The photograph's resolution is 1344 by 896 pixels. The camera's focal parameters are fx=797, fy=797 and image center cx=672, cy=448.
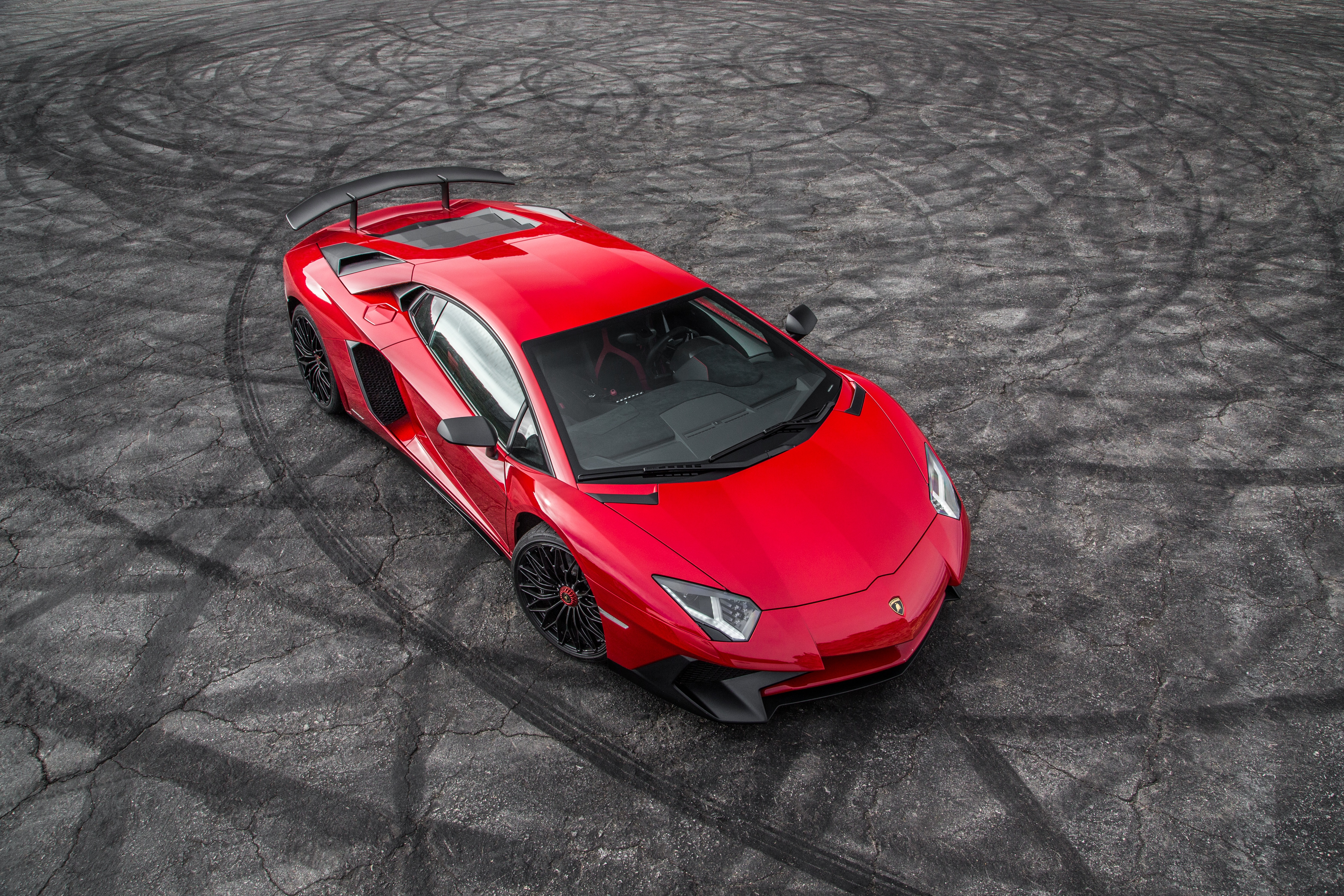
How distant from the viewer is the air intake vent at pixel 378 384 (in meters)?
4.15

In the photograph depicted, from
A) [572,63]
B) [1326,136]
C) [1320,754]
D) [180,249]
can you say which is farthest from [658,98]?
[1320,754]

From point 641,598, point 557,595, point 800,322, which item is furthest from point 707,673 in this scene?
point 800,322

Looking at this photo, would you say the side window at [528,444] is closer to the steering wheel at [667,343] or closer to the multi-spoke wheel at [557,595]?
the multi-spoke wheel at [557,595]

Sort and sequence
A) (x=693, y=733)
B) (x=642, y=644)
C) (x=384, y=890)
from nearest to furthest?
(x=384, y=890)
(x=642, y=644)
(x=693, y=733)

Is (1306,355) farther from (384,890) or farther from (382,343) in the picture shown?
(384,890)

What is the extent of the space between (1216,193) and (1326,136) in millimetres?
2610

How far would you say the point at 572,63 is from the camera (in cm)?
1225

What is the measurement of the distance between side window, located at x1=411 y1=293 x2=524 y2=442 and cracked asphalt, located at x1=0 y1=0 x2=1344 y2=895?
86 cm

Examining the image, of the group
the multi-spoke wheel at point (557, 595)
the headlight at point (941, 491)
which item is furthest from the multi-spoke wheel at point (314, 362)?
the headlight at point (941, 491)

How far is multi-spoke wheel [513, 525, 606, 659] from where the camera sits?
3.18 metres

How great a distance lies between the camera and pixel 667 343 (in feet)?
12.3

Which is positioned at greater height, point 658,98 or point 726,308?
point 726,308

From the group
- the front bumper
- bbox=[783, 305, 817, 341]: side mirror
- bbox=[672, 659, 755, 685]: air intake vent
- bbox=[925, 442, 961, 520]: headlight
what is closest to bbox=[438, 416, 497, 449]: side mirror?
the front bumper

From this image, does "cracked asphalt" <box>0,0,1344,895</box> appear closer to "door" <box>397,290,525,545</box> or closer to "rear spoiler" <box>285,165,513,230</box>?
"door" <box>397,290,525,545</box>
